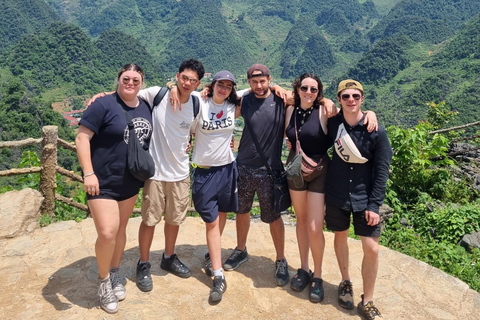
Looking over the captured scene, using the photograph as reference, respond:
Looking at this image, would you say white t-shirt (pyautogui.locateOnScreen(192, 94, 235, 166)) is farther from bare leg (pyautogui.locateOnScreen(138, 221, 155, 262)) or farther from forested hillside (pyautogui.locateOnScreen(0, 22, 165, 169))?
forested hillside (pyautogui.locateOnScreen(0, 22, 165, 169))

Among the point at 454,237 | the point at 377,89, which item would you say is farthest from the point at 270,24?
the point at 454,237

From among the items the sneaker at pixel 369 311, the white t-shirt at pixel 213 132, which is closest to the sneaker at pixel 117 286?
the white t-shirt at pixel 213 132

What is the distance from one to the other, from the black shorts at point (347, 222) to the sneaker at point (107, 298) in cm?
167

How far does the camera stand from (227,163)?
325 centimetres

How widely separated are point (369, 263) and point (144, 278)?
1750 millimetres

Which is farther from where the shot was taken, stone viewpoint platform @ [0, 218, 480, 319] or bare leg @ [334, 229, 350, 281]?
bare leg @ [334, 229, 350, 281]

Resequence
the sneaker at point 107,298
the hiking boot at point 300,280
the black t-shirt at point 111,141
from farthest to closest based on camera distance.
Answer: the hiking boot at point 300,280 < the sneaker at point 107,298 < the black t-shirt at point 111,141

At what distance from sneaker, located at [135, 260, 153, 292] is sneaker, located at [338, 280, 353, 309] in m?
1.51

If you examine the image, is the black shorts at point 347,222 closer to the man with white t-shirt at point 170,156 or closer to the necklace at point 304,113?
the necklace at point 304,113

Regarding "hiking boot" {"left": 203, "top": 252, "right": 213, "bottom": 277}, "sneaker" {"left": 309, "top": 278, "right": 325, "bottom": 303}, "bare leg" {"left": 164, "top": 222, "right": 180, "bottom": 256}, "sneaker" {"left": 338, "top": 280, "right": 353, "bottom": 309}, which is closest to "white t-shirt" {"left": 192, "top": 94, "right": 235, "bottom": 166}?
"bare leg" {"left": 164, "top": 222, "right": 180, "bottom": 256}

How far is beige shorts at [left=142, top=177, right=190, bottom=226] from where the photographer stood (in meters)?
3.09

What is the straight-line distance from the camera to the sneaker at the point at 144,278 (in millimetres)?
3227

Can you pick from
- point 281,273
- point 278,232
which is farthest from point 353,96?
point 281,273

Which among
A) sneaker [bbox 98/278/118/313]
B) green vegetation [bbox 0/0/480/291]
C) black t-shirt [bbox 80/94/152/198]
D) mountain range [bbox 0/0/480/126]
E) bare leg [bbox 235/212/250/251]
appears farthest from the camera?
mountain range [bbox 0/0/480/126]
